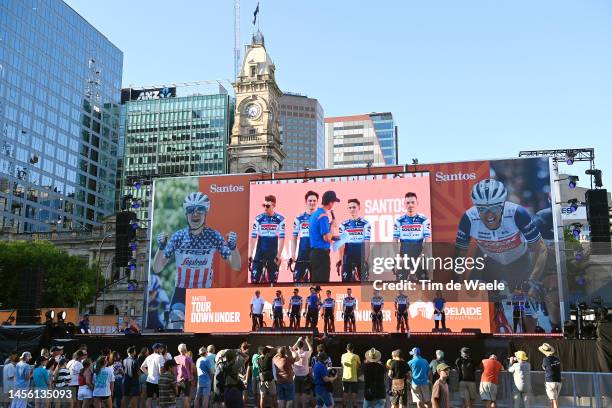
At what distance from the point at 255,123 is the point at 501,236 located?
53.3 meters

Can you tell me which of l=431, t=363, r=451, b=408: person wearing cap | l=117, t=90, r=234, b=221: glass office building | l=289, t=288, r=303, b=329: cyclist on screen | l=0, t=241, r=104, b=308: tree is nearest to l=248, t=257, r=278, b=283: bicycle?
l=289, t=288, r=303, b=329: cyclist on screen

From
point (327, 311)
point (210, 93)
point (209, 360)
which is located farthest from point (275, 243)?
point (210, 93)

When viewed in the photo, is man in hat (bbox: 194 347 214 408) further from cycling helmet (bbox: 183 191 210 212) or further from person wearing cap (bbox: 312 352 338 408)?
cycling helmet (bbox: 183 191 210 212)

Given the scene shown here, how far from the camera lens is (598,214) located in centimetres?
2625

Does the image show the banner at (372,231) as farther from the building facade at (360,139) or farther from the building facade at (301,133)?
the building facade at (301,133)

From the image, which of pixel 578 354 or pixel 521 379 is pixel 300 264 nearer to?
pixel 578 354

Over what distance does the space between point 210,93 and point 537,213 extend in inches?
3299

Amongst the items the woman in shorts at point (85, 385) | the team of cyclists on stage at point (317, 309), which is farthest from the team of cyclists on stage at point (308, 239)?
the woman in shorts at point (85, 385)

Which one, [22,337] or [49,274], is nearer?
[22,337]

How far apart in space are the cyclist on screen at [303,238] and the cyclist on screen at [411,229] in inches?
157

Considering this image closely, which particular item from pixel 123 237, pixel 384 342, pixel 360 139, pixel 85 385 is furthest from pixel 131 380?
pixel 360 139

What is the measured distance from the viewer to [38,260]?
4691cm

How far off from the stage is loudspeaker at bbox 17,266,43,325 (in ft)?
9.88

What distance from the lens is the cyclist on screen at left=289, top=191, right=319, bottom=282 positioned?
27906 millimetres
